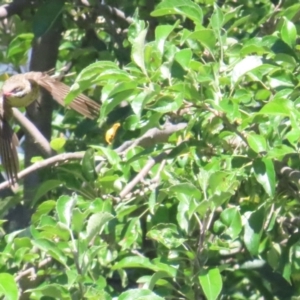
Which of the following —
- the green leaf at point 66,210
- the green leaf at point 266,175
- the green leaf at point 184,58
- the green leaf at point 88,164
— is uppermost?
the green leaf at point 184,58

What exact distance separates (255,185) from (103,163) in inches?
15.4

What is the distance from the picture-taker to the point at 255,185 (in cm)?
191

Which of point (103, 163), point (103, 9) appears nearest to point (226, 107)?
point (103, 163)

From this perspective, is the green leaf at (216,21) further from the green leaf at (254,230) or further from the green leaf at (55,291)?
the green leaf at (55,291)

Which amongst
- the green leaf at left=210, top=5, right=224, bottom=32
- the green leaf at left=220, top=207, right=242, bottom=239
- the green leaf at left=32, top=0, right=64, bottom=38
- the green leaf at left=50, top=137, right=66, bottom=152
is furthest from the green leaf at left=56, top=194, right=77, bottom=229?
the green leaf at left=32, top=0, right=64, bottom=38

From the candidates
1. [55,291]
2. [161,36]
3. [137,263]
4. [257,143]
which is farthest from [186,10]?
[55,291]

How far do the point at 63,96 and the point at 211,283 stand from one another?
1.16 metres

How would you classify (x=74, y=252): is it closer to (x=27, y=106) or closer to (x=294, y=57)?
(x=294, y=57)

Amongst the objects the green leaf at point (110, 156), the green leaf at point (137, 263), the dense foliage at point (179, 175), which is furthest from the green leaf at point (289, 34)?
the green leaf at point (137, 263)

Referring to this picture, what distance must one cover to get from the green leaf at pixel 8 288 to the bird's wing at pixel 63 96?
37.2 inches

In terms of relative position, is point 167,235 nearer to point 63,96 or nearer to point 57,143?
point 57,143

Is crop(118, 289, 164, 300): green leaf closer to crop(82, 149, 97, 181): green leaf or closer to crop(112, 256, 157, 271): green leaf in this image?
crop(112, 256, 157, 271): green leaf

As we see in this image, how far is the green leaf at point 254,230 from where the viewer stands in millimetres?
1776

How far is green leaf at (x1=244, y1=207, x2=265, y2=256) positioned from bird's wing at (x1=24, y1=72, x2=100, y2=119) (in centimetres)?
85
